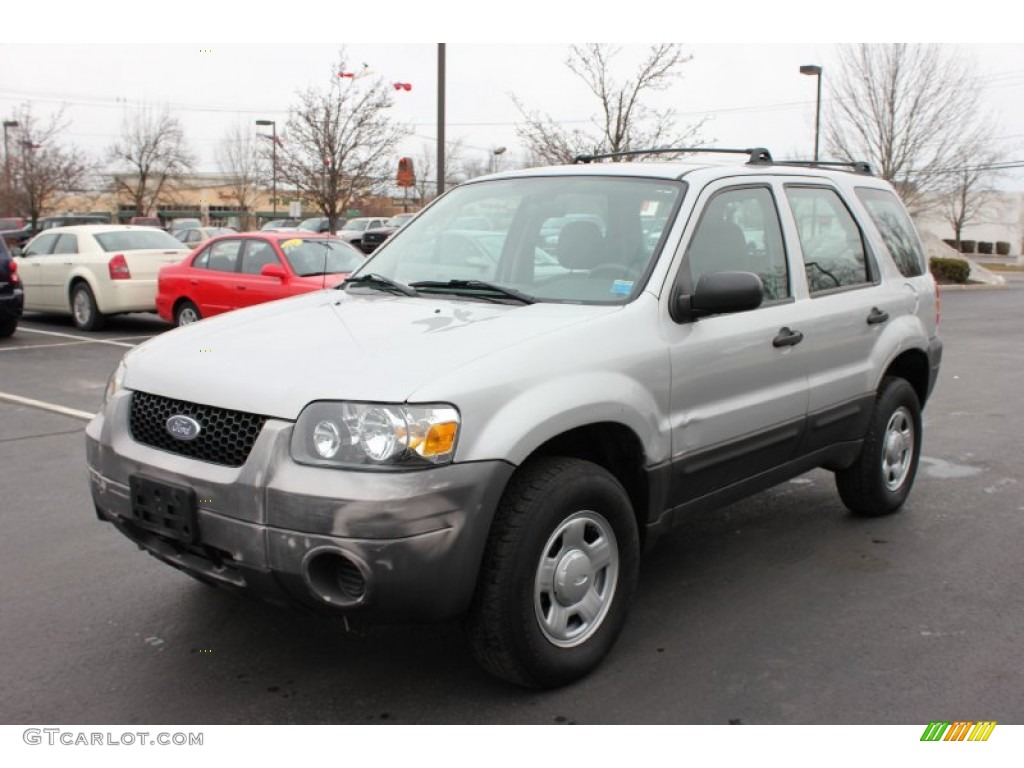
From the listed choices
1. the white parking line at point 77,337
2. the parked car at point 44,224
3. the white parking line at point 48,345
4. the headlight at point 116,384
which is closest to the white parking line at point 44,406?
the white parking line at point 48,345

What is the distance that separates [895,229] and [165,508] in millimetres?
4285

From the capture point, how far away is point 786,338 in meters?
4.50

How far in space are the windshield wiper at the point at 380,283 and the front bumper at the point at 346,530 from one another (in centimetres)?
131

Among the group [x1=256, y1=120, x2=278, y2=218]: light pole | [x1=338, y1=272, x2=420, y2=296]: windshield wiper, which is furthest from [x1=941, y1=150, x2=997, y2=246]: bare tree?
[x1=338, y1=272, x2=420, y2=296]: windshield wiper

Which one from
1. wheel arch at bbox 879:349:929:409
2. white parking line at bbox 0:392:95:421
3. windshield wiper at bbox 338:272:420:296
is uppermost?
windshield wiper at bbox 338:272:420:296

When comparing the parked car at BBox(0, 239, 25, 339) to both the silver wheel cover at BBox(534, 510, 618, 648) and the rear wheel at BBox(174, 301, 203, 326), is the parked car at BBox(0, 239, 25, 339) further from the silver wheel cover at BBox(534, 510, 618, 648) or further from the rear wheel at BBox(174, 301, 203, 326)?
the silver wheel cover at BBox(534, 510, 618, 648)

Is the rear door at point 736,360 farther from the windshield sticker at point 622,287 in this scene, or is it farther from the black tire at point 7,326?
the black tire at point 7,326

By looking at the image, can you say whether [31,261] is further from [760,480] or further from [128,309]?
[760,480]

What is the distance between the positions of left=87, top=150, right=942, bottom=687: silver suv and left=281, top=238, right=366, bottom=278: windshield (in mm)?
7636

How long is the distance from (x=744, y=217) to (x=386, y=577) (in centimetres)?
246

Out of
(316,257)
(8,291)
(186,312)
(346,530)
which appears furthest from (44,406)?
(346,530)

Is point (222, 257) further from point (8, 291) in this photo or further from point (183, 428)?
point (183, 428)

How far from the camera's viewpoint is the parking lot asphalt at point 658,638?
3.45 metres

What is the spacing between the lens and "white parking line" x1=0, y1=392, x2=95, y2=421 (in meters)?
8.61
